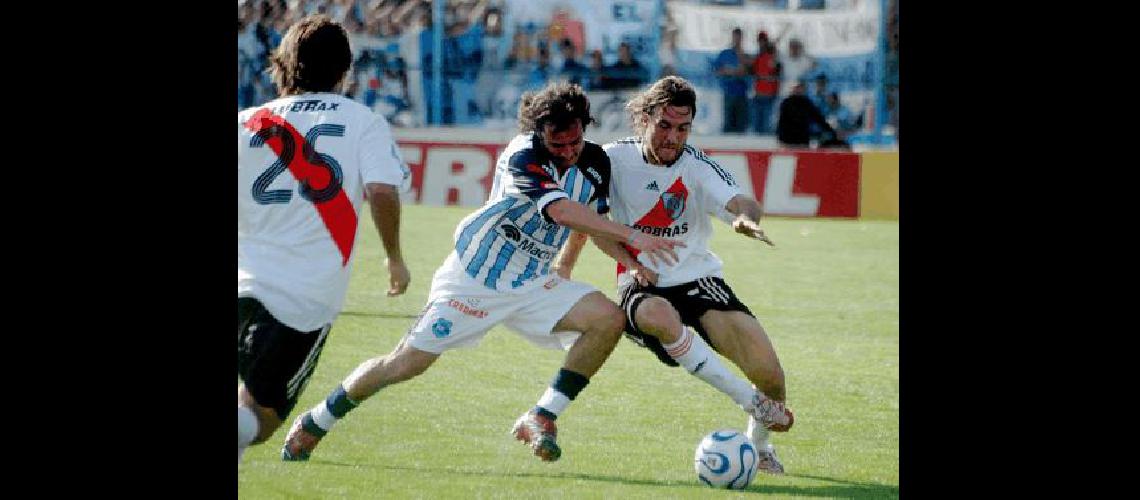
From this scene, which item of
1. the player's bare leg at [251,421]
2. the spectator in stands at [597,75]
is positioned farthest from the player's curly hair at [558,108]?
the spectator in stands at [597,75]

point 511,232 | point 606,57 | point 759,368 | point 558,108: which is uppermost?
point 606,57

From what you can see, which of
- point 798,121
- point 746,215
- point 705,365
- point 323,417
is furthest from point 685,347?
point 798,121

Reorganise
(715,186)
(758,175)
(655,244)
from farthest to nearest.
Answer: (758,175)
(715,186)
(655,244)

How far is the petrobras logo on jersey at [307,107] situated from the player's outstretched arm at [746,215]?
1864mm

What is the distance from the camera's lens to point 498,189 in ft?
22.0

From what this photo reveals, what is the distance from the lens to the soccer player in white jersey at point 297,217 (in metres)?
5.23

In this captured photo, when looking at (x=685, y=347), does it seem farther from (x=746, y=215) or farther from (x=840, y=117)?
(x=840, y=117)

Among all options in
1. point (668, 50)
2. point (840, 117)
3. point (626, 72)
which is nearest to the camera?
point (626, 72)

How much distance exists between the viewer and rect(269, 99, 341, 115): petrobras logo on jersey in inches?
209

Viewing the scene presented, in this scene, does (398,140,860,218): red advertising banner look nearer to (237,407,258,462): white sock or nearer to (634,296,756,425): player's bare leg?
(634,296,756,425): player's bare leg

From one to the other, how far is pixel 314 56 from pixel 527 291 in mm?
1730

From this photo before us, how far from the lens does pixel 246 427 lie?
16.8 feet
